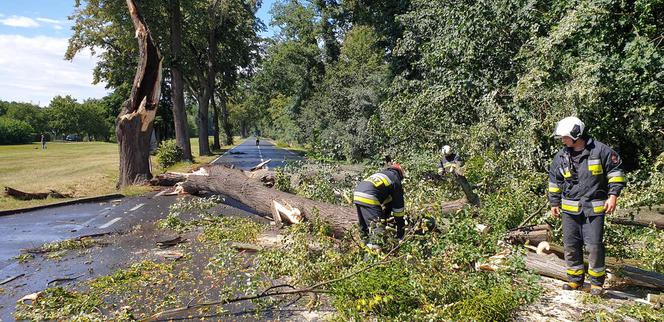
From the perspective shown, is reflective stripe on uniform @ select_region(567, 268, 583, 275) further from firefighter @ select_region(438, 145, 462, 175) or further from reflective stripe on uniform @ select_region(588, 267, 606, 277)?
firefighter @ select_region(438, 145, 462, 175)

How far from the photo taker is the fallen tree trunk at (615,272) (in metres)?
4.65

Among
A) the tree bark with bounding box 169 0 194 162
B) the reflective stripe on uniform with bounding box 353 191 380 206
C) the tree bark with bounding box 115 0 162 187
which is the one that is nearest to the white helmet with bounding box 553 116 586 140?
the reflective stripe on uniform with bounding box 353 191 380 206

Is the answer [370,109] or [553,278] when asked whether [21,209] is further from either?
[370,109]

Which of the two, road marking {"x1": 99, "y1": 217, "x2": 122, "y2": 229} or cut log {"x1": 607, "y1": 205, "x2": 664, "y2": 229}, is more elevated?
cut log {"x1": 607, "y1": 205, "x2": 664, "y2": 229}

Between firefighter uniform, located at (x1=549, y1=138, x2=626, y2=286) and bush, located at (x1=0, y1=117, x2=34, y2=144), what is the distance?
6335 centimetres

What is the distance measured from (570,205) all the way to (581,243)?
39 cm

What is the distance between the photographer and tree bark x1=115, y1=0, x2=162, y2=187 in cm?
1301

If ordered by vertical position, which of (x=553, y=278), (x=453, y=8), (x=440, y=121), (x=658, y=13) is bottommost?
(x=553, y=278)

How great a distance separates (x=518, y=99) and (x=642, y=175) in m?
2.31

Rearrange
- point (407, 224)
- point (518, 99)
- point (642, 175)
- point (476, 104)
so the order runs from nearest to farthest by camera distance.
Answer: point (407, 224) < point (642, 175) < point (518, 99) < point (476, 104)

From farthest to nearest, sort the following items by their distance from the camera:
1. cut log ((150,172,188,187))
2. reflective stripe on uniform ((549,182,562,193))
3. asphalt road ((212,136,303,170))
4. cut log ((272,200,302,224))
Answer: asphalt road ((212,136,303,170)), cut log ((150,172,188,187)), cut log ((272,200,302,224)), reflective stripe on uniform ((549,182,562,193))

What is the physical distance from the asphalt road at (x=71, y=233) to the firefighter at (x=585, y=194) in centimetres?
523

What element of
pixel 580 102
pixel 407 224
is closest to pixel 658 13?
pixel 580 102

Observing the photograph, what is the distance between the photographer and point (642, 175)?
23.4 feet
